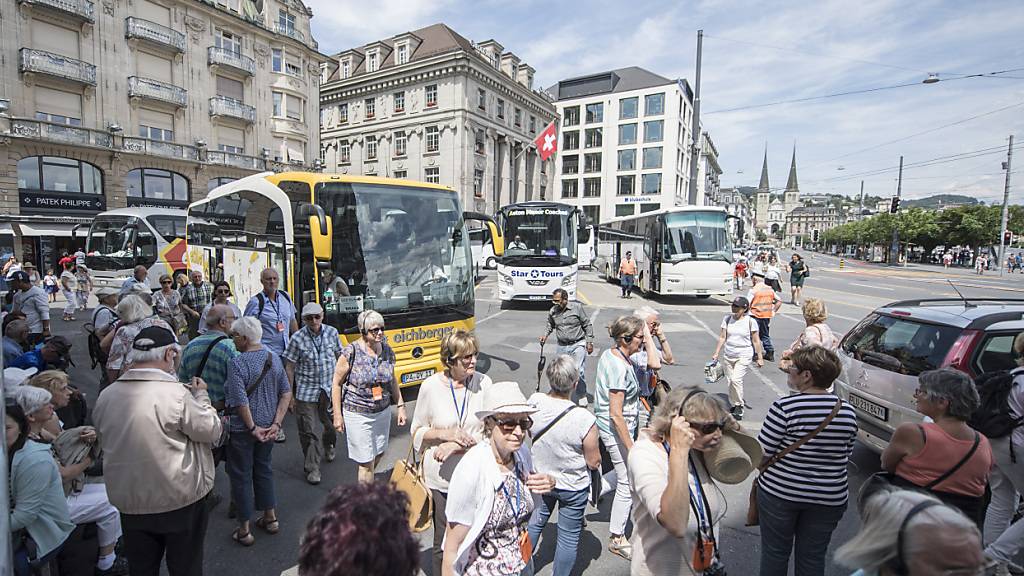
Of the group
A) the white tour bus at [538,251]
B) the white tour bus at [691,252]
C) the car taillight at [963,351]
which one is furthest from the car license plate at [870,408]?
the white tour bus at [691,252]

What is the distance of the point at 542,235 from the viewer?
56.1 ft

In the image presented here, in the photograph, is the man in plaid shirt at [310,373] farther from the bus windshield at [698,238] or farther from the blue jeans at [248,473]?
the bus windshield at [698,238]

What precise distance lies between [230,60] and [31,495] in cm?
3746

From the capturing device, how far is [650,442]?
239cm

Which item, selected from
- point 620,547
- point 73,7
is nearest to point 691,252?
point 620,547

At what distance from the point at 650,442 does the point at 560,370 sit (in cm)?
87

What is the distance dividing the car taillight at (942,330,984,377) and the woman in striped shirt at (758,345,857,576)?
237 centimetres

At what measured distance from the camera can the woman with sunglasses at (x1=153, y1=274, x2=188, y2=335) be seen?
27.8ft

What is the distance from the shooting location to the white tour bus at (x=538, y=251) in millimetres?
16047

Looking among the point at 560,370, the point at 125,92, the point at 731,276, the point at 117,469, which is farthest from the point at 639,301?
the point at 125,92

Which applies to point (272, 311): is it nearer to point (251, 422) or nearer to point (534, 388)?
point (251, 422)

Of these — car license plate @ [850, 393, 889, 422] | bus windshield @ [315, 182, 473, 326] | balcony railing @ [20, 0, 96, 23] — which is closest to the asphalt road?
car license plate @ [850, 393, 889, 422]

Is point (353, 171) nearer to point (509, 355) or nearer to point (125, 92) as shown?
point (125, 92)

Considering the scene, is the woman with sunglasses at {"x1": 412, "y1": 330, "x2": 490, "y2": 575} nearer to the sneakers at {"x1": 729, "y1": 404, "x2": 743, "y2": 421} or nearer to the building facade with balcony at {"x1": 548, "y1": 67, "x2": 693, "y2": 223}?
the sneakers at {"x1": 729, "y1": 404, "x2": 743, "y2": 421}
